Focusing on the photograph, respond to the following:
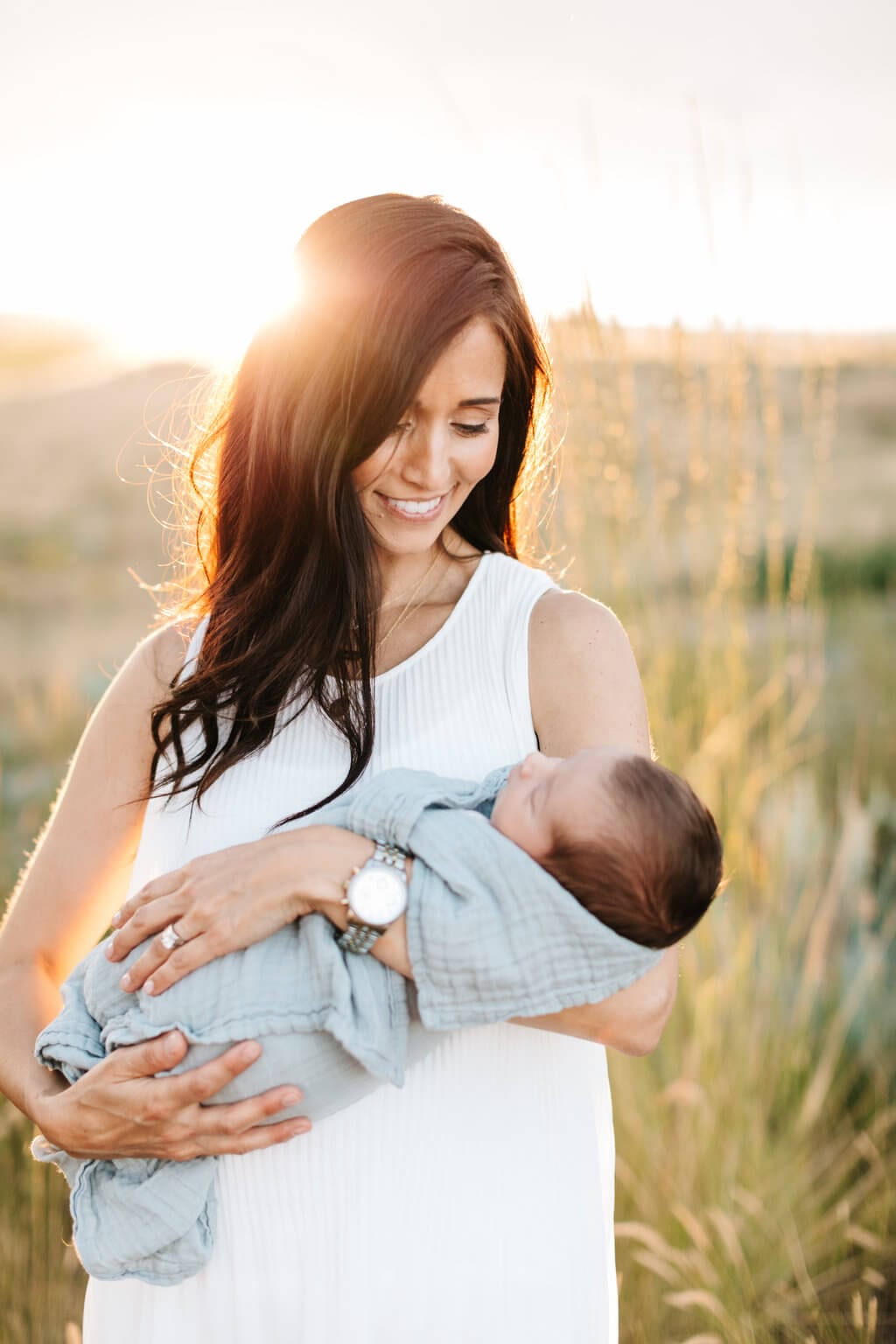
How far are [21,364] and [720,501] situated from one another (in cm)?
569

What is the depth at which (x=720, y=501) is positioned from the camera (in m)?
2.68

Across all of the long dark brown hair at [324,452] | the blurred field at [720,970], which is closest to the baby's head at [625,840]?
the long dark brown hair at [324,452]

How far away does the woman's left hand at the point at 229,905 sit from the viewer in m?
1.31

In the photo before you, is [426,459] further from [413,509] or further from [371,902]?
[371,902]

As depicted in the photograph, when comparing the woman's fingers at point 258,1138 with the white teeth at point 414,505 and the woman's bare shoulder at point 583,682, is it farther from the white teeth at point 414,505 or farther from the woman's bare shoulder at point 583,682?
the white teeth at point 414,505

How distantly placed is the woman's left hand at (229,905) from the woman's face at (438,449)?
0.57 metres

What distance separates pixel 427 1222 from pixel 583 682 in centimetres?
72

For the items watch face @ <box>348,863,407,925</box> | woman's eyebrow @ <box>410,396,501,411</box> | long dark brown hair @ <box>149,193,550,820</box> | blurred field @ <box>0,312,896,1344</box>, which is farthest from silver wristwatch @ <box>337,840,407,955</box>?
blurred field @ <box>0,312,896,1344</box>

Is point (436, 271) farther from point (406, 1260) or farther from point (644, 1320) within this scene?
point (644, 1320)

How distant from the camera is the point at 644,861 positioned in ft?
4.21

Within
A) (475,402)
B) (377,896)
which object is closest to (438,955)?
(377,896)

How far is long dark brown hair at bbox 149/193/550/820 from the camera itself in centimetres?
160

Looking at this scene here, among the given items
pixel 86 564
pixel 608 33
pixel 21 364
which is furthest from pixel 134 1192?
pixel 21 364

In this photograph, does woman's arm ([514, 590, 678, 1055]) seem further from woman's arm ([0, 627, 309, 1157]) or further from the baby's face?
woman's arm ([0, 627, 309, 1157])
